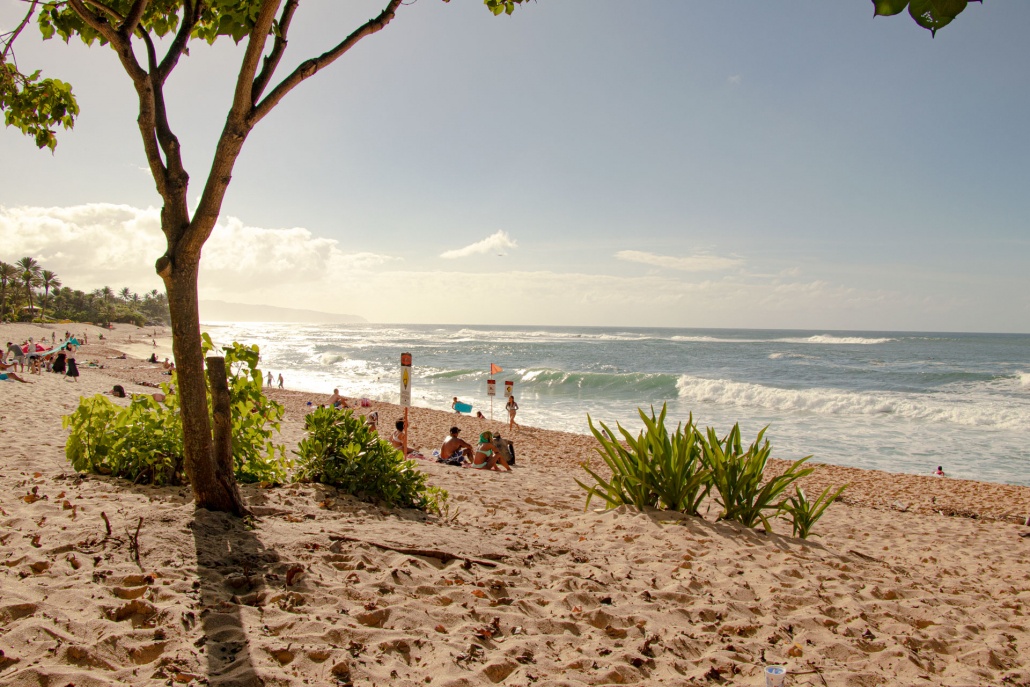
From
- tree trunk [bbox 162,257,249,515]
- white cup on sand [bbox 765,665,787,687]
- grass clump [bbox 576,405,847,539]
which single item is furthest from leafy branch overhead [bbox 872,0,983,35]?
grass clump [bbox 576,405,847,539]

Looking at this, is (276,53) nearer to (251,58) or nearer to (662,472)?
(251,58)

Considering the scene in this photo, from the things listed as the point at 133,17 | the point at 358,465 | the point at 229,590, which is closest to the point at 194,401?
the point at 229,590

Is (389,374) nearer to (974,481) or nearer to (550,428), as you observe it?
(550,428)

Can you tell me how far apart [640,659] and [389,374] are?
38.6 meters

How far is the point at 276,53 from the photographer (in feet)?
11.7

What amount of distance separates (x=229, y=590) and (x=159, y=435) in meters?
2.45

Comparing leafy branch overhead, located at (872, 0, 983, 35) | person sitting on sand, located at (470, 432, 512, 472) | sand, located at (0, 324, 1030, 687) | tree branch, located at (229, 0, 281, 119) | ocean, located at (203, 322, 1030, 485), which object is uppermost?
tree branch, located at (229, 0, 281, 119)

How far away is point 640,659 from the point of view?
104 inches

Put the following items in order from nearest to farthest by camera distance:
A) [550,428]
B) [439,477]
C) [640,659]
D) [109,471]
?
[640,659], [109,471], [439,477], [550,428]

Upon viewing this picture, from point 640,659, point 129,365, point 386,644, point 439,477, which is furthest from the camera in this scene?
point 129,365

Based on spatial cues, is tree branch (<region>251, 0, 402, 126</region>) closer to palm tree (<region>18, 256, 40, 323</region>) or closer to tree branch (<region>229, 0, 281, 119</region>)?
tree branch (<region>229, 0, 281, 119</region>)

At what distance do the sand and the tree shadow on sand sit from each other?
1cm

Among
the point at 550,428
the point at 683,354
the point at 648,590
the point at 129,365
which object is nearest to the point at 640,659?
the point at 648,590

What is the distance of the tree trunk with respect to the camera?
339 centimetres
